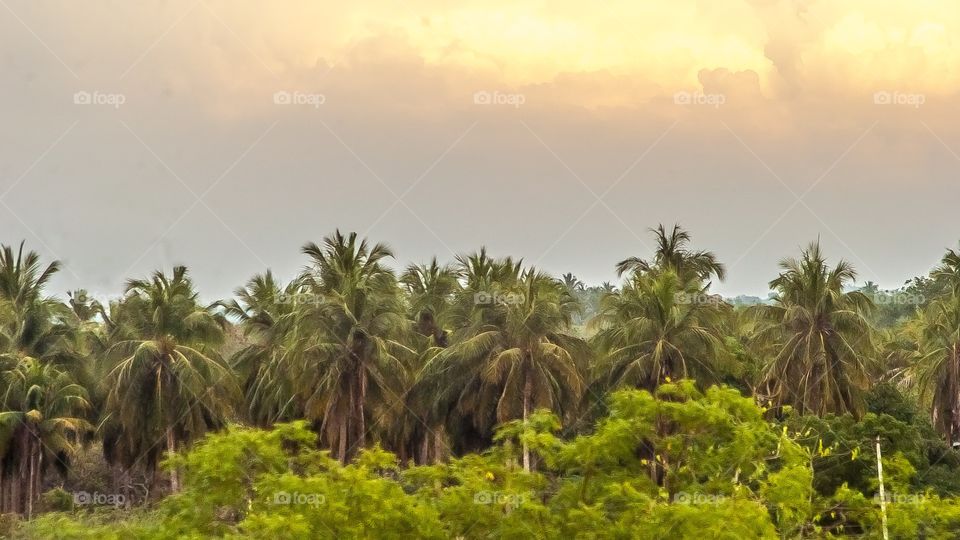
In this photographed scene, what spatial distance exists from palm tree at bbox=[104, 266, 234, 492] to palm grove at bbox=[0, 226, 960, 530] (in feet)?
0.27

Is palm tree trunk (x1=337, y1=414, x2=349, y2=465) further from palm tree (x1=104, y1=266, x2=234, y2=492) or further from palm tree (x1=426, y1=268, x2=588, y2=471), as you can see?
palm tree (x1=104, y1=266, x2=234, y2=492)

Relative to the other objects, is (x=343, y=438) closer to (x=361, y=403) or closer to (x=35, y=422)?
(x=361, y=403)

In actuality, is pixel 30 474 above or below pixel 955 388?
below

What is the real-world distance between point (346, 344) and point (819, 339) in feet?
62.1

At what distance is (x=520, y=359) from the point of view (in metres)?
45.6

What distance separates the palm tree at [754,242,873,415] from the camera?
47688mm

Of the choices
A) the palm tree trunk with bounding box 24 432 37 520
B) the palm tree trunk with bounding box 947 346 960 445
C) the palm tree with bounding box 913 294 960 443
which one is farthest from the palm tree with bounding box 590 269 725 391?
the palm tree trunk with bounding box 24 432 37 520

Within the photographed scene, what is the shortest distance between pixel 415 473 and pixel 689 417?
20.2 ft

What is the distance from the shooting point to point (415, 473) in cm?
2600

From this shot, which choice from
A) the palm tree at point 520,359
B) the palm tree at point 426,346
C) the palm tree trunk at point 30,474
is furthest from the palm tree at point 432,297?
the palm tree trunk at point 30,474

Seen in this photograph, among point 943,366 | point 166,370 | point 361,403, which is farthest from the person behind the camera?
point 943,366

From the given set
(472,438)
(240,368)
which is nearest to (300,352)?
(472,438)

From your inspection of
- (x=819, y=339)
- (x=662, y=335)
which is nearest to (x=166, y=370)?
(x=662, y=335)

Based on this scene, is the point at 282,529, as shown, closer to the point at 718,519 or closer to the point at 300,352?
the point at 718,519
